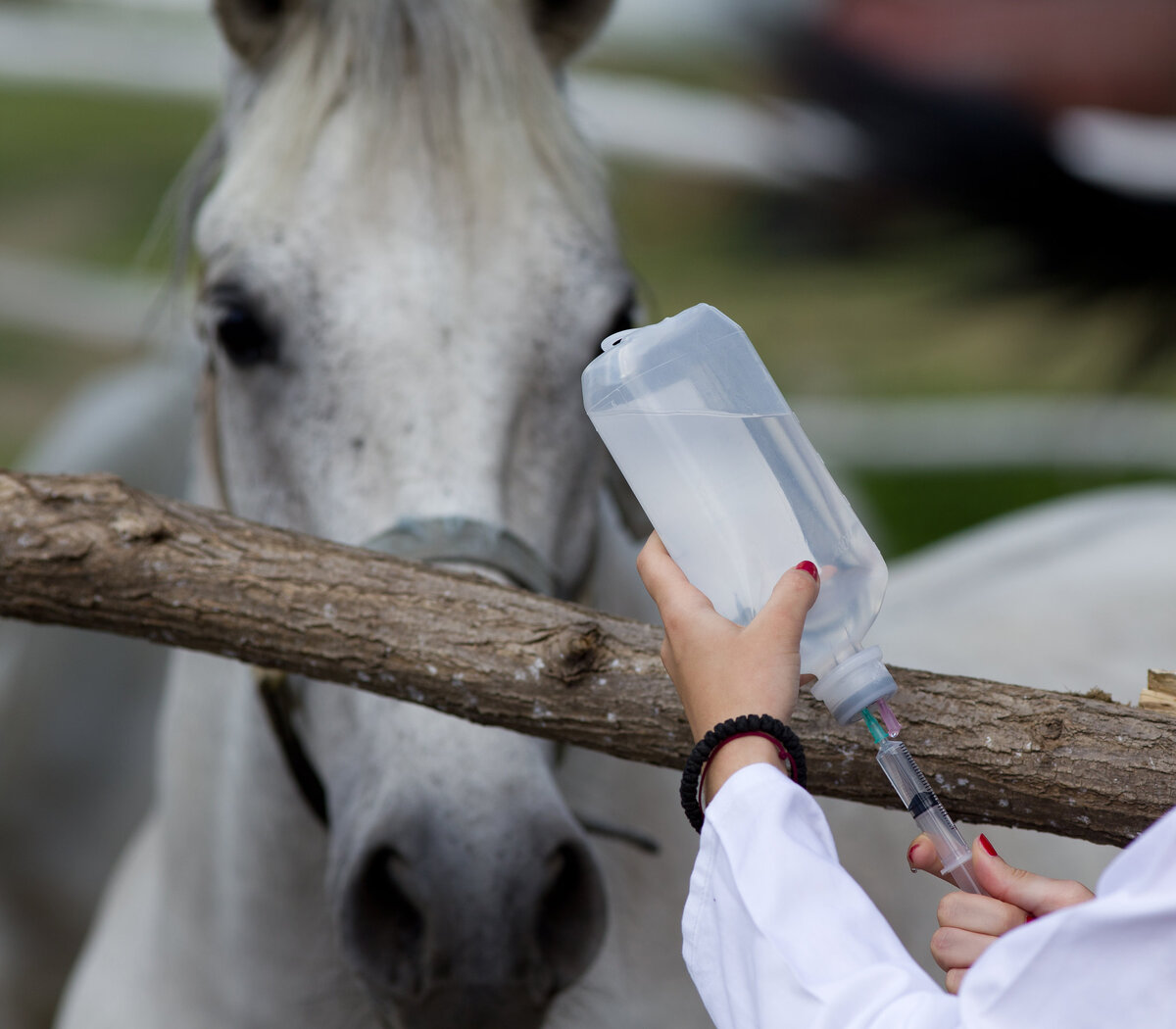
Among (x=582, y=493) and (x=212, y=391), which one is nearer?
(x=582, y=493)

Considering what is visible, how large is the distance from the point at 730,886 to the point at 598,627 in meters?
0.26

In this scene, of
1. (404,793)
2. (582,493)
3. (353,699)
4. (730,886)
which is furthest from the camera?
(582,493)

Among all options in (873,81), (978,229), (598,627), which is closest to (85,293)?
(873,81)

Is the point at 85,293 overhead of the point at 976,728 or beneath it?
beneath

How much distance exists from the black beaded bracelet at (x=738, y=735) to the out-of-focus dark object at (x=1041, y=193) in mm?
2710

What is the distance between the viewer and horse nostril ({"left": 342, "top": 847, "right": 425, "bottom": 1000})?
1087mm

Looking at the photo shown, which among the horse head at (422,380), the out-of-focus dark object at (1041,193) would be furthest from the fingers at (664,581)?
the out-of-focus dark object at (1041,193)

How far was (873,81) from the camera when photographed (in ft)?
12.9

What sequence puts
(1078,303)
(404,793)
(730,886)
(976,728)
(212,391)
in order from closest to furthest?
1. (730,886)
2. (976,728)
3. (404,793)
4. (212,391)
5. (1078,303)

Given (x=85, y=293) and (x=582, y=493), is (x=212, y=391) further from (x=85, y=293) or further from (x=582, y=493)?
(x=85, y=293)

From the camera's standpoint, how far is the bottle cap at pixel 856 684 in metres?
0.76

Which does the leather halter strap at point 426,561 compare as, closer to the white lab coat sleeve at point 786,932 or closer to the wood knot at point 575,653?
the wood knot at point 575,653

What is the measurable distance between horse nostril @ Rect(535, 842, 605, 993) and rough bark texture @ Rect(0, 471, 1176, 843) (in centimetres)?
25

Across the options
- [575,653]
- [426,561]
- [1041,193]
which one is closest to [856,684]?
[575,653]
